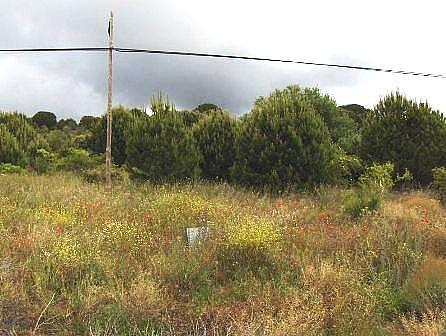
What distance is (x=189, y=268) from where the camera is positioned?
576cm

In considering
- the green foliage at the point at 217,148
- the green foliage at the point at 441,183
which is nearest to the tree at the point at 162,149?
the green foliage at the point at 217,148

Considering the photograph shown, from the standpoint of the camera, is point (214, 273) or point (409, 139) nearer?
point (214, 273)

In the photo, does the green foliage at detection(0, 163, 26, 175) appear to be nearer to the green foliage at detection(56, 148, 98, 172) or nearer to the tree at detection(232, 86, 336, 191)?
the green foliage at detection(56, 148, 98, 172)

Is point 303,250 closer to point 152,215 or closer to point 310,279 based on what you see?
point 310,279

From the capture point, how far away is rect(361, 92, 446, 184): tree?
15164mm

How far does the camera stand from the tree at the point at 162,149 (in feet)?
45.6

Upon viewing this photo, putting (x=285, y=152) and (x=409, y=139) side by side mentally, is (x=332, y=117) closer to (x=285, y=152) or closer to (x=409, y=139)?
(x=409, y=139)

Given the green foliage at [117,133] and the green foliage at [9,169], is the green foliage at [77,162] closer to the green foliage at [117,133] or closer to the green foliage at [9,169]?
the green foliage at [117,133]

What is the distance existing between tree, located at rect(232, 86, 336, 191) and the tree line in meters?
0.03

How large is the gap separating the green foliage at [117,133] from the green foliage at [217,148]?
10.7 feet

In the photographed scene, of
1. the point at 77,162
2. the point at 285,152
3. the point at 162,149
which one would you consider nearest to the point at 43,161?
the point at 77,162

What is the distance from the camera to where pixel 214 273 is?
582cm

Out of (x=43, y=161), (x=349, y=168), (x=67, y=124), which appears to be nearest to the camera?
(x=349, y=168)

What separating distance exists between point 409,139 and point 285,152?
4987 millimetres
